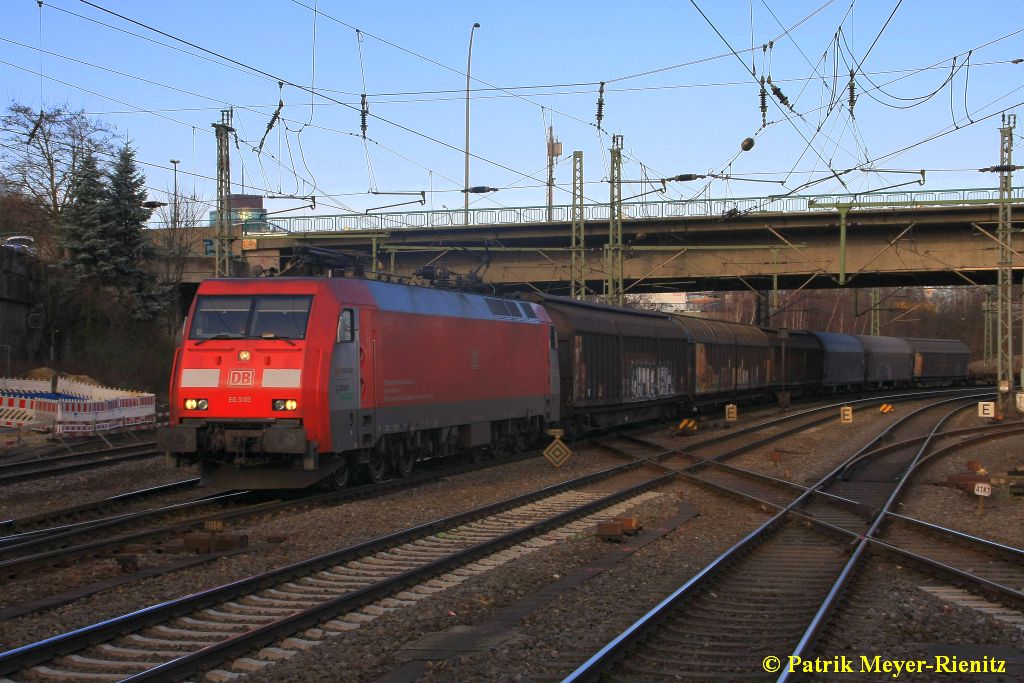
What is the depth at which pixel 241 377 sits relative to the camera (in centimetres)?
1405

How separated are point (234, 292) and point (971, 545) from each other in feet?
33.8

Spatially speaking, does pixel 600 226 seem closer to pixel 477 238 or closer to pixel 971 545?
pixel 477 238

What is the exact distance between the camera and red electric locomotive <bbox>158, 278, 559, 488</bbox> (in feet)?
45.4

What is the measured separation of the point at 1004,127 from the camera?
3231cm

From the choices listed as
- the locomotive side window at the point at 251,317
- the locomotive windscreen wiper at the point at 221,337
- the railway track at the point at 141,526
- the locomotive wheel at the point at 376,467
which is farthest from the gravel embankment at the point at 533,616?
the locomotive windscreen wiper at the point at 221,337

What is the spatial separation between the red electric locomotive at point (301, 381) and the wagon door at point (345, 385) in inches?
0.6

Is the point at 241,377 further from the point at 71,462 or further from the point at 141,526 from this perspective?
the point at 71,462

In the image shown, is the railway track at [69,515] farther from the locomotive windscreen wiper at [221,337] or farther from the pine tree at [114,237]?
the pine tree at [114,237]

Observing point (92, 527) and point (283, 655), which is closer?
point (283, 655)

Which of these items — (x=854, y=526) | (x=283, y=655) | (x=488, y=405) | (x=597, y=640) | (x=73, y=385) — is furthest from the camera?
(x=73, y=385)

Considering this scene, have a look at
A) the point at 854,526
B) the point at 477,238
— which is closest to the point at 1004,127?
the point at 477,238

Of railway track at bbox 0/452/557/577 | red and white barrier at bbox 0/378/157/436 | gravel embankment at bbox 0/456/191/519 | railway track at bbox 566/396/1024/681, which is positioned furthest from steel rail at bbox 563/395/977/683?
red and white barrier at bbox 0/378/157/436

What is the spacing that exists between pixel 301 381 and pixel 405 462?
381 centimetres

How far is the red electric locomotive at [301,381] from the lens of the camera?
13828 millimetres
